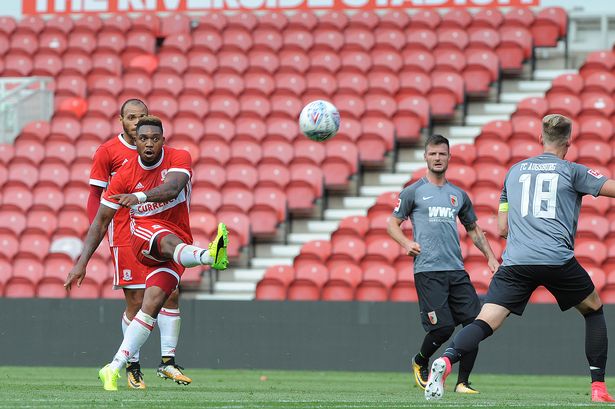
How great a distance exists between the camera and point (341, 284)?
14383 millimetres

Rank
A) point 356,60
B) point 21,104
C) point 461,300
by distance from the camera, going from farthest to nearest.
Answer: point 21,104 < point 356,60 < point 461,300

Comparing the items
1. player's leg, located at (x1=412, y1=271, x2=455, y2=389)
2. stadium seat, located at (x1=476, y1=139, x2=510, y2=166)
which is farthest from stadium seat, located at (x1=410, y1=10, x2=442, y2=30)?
player's leg, located at (x1=412, y1=271, x2=455, y2=389)

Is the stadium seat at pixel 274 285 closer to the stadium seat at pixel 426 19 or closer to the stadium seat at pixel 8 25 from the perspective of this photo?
the stadium seat at pixel 426 19

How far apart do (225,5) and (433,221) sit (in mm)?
12576

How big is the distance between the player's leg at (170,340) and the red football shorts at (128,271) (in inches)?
12.9

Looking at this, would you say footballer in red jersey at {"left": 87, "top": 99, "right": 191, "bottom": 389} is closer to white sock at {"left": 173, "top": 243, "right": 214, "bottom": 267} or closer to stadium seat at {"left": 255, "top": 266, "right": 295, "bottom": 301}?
white sock at {"left": 173, "top": 243, "right": 214, "bottom": 267}

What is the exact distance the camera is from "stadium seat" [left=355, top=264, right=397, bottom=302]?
Result: 14.2 meters

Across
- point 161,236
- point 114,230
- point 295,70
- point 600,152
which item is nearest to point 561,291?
point 161,236

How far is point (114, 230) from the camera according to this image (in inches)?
352

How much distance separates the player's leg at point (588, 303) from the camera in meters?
7.42

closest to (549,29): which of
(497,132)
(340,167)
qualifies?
(497,132)

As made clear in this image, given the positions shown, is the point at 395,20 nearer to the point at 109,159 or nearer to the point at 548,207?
the point at 109,159

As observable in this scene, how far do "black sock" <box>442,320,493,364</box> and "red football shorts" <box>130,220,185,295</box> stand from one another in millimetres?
2027

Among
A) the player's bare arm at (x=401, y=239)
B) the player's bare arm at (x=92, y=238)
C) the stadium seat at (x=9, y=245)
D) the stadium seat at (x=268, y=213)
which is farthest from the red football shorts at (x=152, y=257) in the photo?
the stadium seat at (x=9, y=245)
